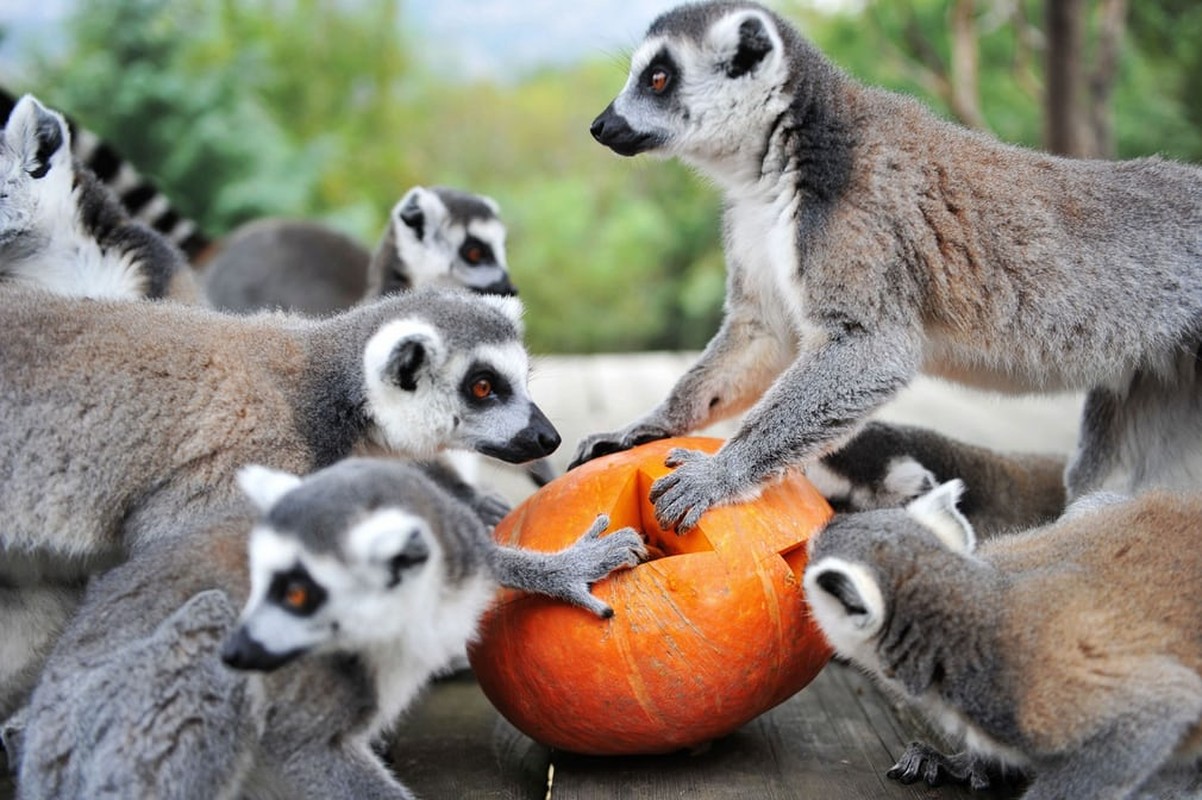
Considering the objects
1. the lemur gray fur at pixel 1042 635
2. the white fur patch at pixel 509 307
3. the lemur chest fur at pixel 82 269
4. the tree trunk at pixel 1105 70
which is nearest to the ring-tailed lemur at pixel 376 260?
the lemur chest fur at pixel 82 269

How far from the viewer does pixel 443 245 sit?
7.43 m

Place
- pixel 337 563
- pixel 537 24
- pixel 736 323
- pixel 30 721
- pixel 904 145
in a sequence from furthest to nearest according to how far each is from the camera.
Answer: pixel 537 24
pixel 736 323
pixel 904 145
pixel 30 721
pixel 337 563

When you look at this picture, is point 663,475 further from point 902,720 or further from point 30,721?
point 30,721

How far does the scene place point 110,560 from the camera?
13.5 ft

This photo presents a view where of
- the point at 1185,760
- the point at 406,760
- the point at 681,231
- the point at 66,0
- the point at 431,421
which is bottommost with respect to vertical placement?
the point at 681,231

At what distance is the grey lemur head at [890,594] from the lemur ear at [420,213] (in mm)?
4375

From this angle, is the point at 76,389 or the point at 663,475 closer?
the point at 76,389

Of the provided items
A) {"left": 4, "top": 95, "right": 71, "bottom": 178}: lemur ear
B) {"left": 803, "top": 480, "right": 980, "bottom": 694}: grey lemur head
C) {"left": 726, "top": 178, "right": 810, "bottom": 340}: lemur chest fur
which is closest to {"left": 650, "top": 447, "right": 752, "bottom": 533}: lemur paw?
{"left": 803, "top": 480, "right": 980, "bottom": 694}: grey lemur head

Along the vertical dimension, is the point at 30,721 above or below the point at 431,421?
below

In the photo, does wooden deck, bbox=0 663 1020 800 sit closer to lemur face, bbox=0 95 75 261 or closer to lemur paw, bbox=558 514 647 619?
lemur paw, bbox=558 514 647 619

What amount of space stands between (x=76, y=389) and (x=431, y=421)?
1104 millimetres

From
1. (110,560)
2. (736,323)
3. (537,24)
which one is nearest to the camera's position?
(110,560)

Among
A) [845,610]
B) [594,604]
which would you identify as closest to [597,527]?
[594,604]

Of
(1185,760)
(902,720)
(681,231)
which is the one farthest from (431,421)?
(681,231)
